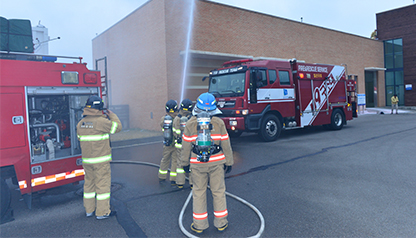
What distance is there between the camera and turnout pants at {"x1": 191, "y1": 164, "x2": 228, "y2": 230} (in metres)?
3.54

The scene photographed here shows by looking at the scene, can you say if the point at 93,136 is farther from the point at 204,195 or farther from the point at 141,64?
the point at 141,64

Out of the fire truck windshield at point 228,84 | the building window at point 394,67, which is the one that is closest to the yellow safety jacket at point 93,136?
the fire truck windshield at point 228,84

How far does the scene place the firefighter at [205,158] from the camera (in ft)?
11.7

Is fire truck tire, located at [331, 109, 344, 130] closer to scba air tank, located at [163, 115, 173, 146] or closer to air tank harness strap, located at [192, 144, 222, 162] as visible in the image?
scba air tank, located at [163, 115, 173, 146]

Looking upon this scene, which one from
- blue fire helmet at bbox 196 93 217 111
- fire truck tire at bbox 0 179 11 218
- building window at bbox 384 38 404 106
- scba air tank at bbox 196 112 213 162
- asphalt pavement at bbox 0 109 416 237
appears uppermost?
building window at bbox 384 38 404 106

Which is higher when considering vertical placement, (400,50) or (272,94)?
(400,50)

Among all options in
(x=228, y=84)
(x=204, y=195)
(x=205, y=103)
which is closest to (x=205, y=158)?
(x=204, y=195)

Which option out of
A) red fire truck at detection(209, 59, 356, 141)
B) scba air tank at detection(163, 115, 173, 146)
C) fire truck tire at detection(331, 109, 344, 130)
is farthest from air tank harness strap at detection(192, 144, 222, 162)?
fire truck tire at detection(331, 109, 344, 130)

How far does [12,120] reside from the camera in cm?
413

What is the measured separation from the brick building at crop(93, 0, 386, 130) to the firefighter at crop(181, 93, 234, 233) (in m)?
10.4

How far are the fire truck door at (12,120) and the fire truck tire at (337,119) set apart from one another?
1186cm

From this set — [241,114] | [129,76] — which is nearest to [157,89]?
[129,76]

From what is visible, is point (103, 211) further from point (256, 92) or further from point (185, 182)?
point (256, 92)

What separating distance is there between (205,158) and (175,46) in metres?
11.5
